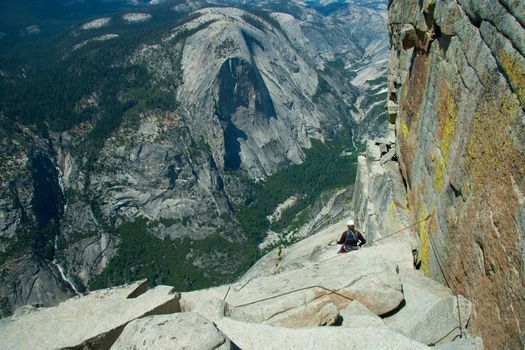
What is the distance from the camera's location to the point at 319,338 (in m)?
8.66

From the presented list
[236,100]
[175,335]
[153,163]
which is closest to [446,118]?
[175,335]

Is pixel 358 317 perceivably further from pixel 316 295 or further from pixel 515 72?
pixel 515 72

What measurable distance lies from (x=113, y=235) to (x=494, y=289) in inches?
5315

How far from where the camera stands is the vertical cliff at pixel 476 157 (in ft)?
26.4

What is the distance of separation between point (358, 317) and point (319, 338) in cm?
157

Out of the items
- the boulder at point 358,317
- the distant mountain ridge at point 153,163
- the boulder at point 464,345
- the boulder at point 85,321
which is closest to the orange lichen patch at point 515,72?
the boulder at point 464,345

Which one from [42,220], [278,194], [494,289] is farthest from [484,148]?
[278,194]

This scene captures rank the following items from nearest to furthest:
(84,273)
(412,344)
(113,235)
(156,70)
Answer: (412,344) < (84,273) < (113,235) < (156,70)

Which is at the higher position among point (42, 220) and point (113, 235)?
point (42, 220)

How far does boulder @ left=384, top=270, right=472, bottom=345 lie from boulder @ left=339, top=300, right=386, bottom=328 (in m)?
0.80

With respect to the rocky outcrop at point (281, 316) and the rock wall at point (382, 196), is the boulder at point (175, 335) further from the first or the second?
the rock wall at point (382, 196)

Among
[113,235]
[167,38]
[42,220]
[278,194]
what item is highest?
[167,38]

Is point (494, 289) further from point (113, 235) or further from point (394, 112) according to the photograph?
point (113, 235)

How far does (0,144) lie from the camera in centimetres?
12700
